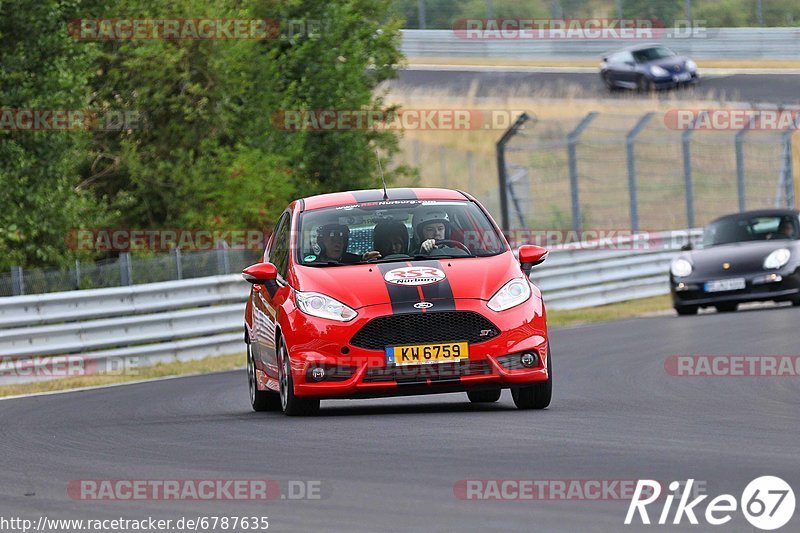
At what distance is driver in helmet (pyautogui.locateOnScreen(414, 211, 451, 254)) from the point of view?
1127 cm

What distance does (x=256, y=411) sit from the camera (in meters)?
12.1

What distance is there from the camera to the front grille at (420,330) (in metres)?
10.4

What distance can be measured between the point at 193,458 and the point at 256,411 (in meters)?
3.58

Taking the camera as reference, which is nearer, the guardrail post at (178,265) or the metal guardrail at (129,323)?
the metal guardrail at (129,323)

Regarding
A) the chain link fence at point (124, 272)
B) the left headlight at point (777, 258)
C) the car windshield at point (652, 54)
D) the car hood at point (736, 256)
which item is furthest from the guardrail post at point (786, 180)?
the car windshield at point (652, 54)

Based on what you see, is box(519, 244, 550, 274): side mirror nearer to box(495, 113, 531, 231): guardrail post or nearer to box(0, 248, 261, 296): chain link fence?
box(0, 248, 261, 296): chain link fence

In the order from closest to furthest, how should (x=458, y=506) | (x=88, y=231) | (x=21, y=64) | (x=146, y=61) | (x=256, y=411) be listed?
1. (x=458, y=506)
2. (x=256, y=411)
3. (x=21, y=64)
4. (x=88, y=231)
5. (x=146, y=61)

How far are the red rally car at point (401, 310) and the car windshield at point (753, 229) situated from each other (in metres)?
11.5

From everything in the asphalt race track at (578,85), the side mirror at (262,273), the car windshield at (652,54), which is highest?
the side mirror at (262,273)

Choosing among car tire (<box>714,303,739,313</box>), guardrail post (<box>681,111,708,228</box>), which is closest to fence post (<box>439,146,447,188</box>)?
guardrail post (<box>681,111,708,228</box>)

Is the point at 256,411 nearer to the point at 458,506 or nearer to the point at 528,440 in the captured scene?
the point at 528,440

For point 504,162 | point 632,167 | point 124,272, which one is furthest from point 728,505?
point 504,162

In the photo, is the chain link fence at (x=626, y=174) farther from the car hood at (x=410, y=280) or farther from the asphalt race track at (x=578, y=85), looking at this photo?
the car hood at (x=410, y=280)

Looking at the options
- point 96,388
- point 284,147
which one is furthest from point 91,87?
point 96,388
